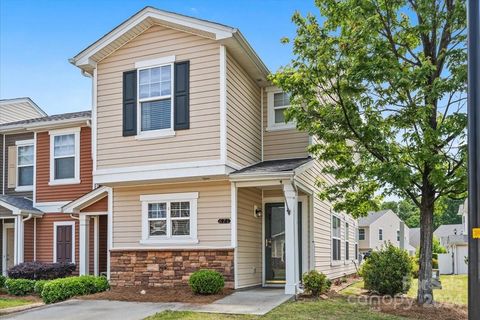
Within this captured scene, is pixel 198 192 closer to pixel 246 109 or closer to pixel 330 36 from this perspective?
pixel 246 109

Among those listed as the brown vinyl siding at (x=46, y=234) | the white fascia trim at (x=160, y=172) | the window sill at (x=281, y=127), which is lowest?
the brown vinyl siding at (x=46, y=234)

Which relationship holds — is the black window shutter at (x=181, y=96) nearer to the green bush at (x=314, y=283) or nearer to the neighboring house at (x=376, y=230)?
the green bush at (x=314, y=283)

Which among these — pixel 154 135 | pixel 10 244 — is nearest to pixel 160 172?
pixel 154 135

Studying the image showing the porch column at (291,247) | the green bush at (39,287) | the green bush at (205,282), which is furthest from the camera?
the green bush at (39,287)

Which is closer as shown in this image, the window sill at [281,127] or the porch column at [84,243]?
the window sill at [281,127]

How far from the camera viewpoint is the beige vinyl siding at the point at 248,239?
519 inches

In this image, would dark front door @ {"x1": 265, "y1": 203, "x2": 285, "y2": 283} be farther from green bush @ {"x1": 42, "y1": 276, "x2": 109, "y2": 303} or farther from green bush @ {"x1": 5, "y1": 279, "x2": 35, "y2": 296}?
green bush @ {"x1": 5, "y1": 279, "x2": 35, "y2": 296}

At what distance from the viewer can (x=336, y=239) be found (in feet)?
61.5

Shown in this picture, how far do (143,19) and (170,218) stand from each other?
17.4 feet

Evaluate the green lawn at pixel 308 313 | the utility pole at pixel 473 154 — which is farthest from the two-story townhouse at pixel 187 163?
the utility pole at pixel 473 154

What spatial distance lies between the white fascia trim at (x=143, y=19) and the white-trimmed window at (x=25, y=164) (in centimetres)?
600

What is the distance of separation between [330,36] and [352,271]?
1350 centimetres

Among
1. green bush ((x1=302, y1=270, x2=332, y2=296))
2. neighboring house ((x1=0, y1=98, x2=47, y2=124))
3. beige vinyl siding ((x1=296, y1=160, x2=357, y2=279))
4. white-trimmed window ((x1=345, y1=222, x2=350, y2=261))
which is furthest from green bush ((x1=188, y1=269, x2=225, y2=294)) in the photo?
neighboring house ((x1=0, y1=98, x2=47, y2=124))

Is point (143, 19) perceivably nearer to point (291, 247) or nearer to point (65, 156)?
point (65, 156)
